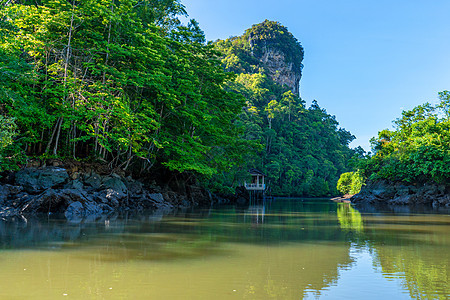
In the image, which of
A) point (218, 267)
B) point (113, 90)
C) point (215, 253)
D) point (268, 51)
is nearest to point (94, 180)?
point (113, 90)

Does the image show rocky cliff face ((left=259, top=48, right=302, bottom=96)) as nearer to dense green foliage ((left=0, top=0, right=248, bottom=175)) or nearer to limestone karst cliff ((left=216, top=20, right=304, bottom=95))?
limestone karst cliff ((left=216, top=20, right=304, bottom=95))

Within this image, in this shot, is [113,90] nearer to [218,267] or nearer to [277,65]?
[218,267]

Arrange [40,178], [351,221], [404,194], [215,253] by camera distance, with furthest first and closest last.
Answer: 1. [404,194]
2. [40,178]
3. [351,221]
4. [215,253]

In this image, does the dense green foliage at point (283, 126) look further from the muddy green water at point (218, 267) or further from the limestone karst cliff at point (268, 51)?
the muddy green water at point (218, 267)

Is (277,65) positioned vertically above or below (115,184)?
above

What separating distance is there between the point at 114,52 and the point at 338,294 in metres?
18.8

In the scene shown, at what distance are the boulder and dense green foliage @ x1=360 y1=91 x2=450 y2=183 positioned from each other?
111 ft

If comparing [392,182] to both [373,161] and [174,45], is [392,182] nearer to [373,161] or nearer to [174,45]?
[373,161]

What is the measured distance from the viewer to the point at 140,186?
2312cm

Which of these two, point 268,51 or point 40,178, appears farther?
point 268,51

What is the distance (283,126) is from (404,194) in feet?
134

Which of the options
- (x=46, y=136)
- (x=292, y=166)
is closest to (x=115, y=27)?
(x=46, y=136)

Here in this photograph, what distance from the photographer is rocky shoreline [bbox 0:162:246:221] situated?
1609 centimetres

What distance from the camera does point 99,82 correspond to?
18.9 m
